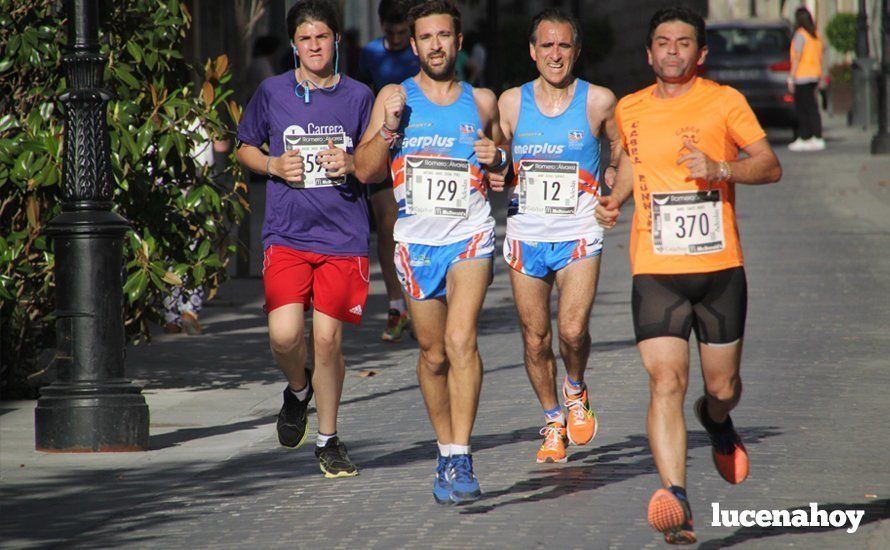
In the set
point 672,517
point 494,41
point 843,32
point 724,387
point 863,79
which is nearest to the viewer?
point 672,517

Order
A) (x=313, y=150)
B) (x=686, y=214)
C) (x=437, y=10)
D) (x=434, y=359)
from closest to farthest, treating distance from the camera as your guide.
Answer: (x=686, y=214), (x=437, y=10), (x=434, y=359), (x=313, y=150)

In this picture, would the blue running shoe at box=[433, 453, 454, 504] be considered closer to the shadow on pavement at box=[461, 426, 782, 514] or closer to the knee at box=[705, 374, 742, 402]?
the shadow on pavement at box=[461, 426, 782, 514]

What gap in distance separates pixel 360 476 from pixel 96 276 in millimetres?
1779

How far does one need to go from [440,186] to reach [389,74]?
5311mm

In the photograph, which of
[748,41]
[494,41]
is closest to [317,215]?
[494,41]

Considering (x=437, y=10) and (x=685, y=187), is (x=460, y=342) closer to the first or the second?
(x=685, y=187)

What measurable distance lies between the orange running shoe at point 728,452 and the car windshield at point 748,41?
2697cm

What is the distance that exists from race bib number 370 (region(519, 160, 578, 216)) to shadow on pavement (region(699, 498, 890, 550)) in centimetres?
182

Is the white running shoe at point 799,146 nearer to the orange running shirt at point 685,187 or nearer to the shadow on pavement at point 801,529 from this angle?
the shadow on pavement at point 801,529

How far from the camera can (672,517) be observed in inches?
236

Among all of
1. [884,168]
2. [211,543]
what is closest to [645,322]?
[211,543]

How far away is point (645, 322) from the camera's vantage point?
6.49 meters

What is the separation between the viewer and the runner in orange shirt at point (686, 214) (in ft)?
21.1
